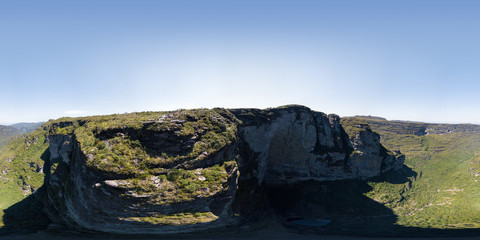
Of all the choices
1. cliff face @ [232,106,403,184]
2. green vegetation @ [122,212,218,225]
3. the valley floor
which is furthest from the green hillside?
green vegetation @ [122,212,218,225]

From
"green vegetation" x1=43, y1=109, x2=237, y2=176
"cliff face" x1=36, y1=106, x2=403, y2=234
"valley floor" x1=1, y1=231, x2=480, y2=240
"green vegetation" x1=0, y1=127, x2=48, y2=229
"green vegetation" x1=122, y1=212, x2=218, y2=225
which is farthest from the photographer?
"green vegetation" x1=0, y1=127, x2=48, y2=229

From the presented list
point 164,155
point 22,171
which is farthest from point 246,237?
point 22,171

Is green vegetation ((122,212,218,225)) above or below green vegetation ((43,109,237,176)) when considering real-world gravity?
below

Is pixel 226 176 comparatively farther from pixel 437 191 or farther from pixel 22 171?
pixel 437 191

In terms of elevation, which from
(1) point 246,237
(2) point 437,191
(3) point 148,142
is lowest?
(1) point 246,237

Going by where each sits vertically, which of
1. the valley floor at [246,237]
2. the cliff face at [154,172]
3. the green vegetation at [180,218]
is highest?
the cliff face at [154,172]

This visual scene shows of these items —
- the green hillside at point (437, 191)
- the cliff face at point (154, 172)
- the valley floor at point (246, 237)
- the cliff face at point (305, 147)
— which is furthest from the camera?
the cliff face at point (305, 147)

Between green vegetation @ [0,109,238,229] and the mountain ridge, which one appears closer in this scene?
green vegetation @ [0,109,238,229]

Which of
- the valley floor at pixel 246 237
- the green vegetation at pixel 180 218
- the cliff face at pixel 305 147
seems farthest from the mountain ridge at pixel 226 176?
the valley floor at pixel 246 237

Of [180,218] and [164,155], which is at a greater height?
[164,155]

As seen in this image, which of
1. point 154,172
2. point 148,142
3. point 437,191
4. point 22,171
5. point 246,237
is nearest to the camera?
point 154,172

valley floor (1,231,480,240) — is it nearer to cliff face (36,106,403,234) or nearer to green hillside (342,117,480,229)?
cliff face (36,106,403,234)

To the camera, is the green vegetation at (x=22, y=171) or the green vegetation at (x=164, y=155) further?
the green vegetation at (x=22, y=171)

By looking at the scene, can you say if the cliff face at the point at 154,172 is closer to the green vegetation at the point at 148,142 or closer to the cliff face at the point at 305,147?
the green vegetation at the point at 148,142
